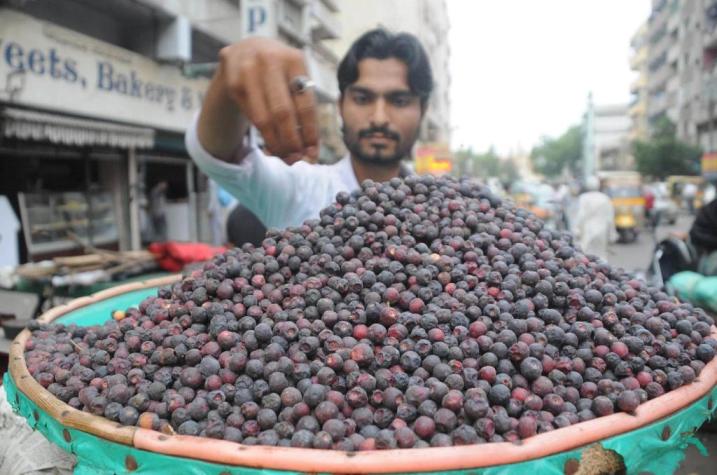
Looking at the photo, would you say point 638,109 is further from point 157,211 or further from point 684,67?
point 157,211

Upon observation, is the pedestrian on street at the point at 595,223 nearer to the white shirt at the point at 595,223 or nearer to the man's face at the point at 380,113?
the white shirt at the point at 595,223

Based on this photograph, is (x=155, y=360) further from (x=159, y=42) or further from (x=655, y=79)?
(x=655, y=79)

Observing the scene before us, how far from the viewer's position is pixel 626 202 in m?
15.2

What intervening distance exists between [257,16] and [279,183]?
8561mm

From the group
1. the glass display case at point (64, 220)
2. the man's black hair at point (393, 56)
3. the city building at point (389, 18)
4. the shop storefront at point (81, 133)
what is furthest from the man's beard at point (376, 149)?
the city building at point (389, 18)

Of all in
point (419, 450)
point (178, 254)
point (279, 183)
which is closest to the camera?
point (419, 450)

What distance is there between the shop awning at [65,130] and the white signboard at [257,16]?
2740mm

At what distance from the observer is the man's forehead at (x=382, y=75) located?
2514mm

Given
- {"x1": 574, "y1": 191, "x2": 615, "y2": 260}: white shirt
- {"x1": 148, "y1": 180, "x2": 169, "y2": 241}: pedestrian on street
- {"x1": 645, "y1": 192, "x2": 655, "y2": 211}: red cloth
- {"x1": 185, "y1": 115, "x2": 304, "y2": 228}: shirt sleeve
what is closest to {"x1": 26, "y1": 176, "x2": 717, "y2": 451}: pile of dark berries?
{"x1": 185, "y1": 115, "x2": 304, "y2": 228}: shirt sleeve

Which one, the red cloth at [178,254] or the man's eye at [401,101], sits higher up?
the man's eye at [401,101]

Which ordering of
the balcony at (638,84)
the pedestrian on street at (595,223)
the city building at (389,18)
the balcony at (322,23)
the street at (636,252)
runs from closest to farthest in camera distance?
the pedestrian on street at (595,223)
the street at (636,252)
the balcony at (322,23)
the city building at (389,18)
the balcony at (638,84)

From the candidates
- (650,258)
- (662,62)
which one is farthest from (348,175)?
(662,62)

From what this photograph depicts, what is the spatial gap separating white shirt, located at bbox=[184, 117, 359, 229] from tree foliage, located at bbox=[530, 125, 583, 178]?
6861 cm

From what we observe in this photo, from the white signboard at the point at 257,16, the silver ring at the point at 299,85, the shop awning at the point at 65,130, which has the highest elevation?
the white signboard at the point at 257,16
